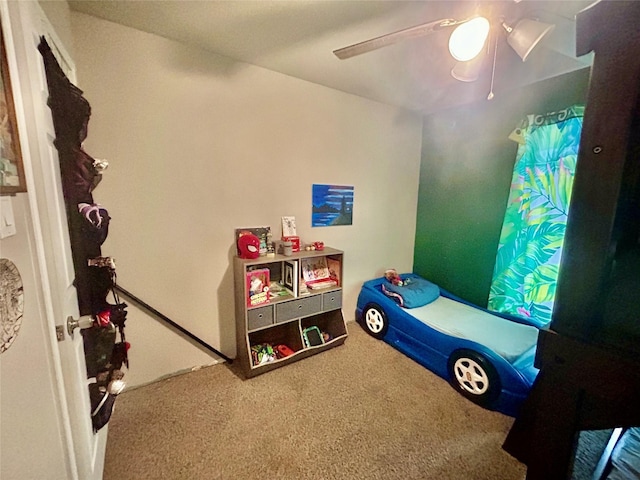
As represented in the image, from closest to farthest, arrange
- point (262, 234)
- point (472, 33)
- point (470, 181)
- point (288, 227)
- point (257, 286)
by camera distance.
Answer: point (472, 33) < point (257, 286) < point (262, 234) < point (288, 227) < point (470, 181)

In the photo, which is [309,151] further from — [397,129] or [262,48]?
[397,129]

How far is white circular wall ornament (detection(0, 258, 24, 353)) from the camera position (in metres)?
0.59

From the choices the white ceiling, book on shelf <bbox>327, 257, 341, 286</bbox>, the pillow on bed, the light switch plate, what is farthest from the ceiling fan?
the pillow on bed

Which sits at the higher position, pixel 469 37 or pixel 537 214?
pixel 469 37

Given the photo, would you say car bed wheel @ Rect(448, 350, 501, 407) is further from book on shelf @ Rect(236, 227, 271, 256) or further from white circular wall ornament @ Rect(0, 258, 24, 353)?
white circular wall ornament @ Rect(0, 258, 24, 353)

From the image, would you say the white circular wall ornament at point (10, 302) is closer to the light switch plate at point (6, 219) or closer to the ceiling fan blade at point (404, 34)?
the light switch plate at point (6, 219)

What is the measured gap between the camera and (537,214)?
2195mm

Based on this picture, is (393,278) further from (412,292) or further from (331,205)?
(331,205)

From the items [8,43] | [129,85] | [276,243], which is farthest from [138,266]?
[8,43]

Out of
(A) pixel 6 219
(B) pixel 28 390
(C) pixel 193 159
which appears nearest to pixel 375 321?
(C) pixel 193 159

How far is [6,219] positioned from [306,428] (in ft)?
5.46

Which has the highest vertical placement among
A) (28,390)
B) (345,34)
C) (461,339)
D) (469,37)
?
(345,34)

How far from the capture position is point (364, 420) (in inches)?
66.0

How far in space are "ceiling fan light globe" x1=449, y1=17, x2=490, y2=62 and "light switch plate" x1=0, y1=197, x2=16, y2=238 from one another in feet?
5.38
